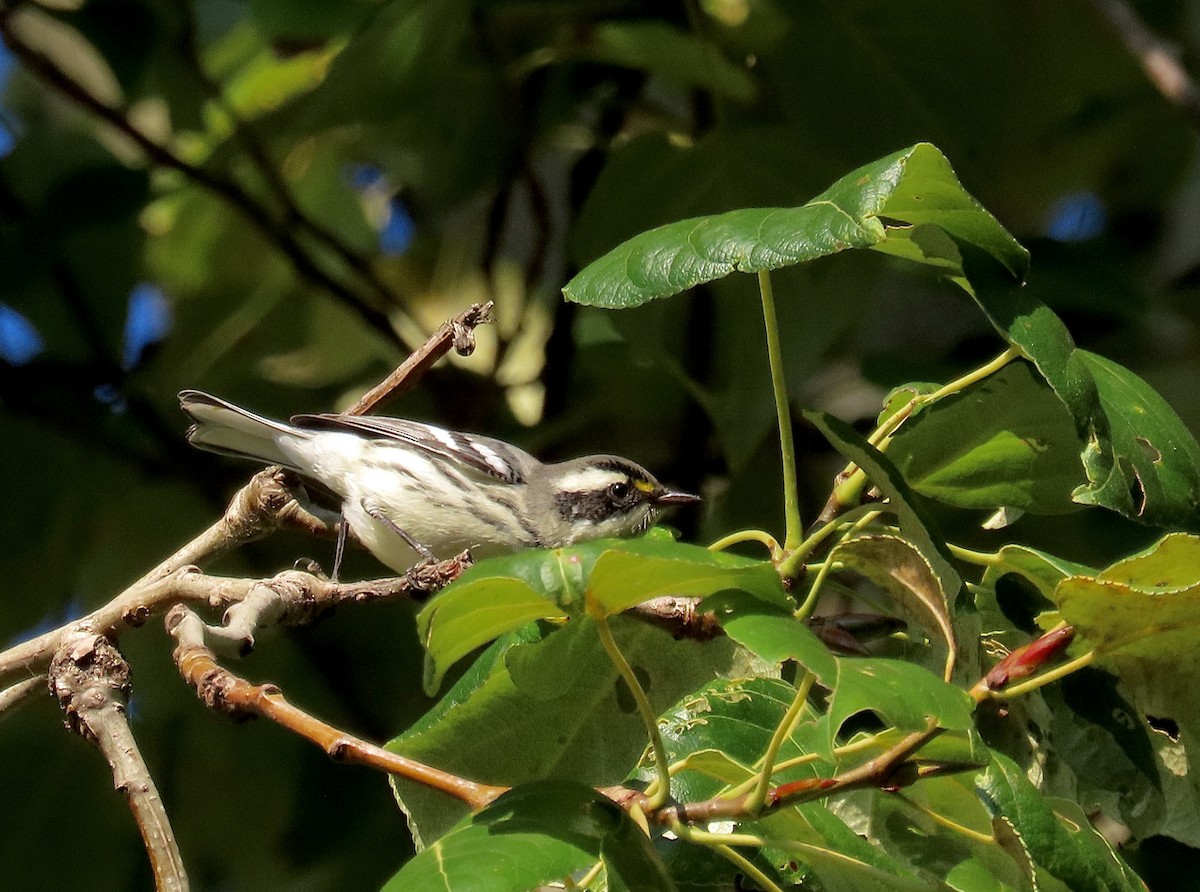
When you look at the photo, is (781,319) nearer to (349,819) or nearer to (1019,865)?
(349,819)

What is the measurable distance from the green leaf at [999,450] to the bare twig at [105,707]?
Answer: 1031 mm

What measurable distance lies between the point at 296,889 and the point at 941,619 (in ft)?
7.85

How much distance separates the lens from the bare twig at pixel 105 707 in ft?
4.60

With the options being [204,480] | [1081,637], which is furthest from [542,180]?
[1081,637]

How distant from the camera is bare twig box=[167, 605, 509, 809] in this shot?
1.33 m

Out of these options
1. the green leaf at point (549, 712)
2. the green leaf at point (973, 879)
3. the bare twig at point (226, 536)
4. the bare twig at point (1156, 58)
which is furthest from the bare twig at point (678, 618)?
the bare twig at point (1156, 58)

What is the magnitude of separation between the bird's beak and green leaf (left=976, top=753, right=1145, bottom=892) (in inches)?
72.4

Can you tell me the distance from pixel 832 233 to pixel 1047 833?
2.29 feet

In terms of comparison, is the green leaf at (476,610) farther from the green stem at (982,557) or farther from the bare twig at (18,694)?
the bare twig at (18,694)

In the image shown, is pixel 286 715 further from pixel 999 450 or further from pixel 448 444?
pixel 448 444

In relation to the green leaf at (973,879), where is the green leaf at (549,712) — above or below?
above

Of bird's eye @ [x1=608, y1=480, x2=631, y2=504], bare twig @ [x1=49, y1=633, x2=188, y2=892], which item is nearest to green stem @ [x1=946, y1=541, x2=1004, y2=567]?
bare twig @ [x1=49, y1=633, x2=188, y2=892]

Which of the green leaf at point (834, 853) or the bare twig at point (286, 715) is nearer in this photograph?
the bare twig at point (286, 715)

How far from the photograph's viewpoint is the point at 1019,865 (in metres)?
1.52
